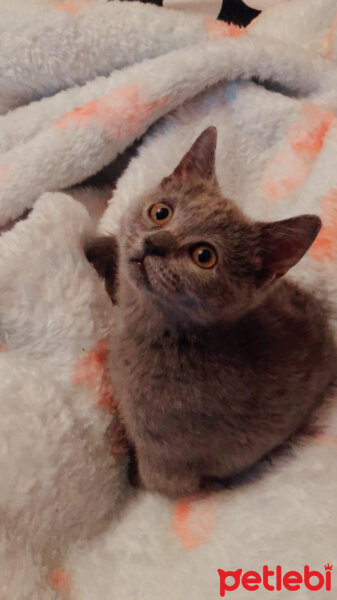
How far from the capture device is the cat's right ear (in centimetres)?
111

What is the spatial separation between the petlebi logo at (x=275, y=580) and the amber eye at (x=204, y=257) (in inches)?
17.4

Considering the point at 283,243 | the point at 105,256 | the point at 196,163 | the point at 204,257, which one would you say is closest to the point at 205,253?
the point at 204,257

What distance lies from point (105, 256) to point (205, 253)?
407 mm

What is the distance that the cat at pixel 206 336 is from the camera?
75cm

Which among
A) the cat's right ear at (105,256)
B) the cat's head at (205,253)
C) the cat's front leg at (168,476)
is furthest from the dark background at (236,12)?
the cat's front leg at (168,476)

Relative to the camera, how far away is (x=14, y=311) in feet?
3.32

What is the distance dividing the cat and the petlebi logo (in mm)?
180

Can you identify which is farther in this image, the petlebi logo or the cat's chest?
the cat's chest

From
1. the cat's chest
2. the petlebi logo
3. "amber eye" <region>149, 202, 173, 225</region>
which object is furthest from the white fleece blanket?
"amber eye" <region>149, 202, 173, 225</region>

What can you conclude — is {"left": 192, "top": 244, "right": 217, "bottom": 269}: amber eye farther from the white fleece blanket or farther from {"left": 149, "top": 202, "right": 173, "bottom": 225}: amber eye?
the white fleece blanket

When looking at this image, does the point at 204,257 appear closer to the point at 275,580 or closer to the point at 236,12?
the point at 275,580

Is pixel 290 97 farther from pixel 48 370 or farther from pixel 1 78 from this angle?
pixel 48 370

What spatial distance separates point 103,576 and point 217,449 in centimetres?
27

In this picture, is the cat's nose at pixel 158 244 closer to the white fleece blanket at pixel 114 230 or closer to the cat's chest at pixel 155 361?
the cat's chest at pixel 155 361
